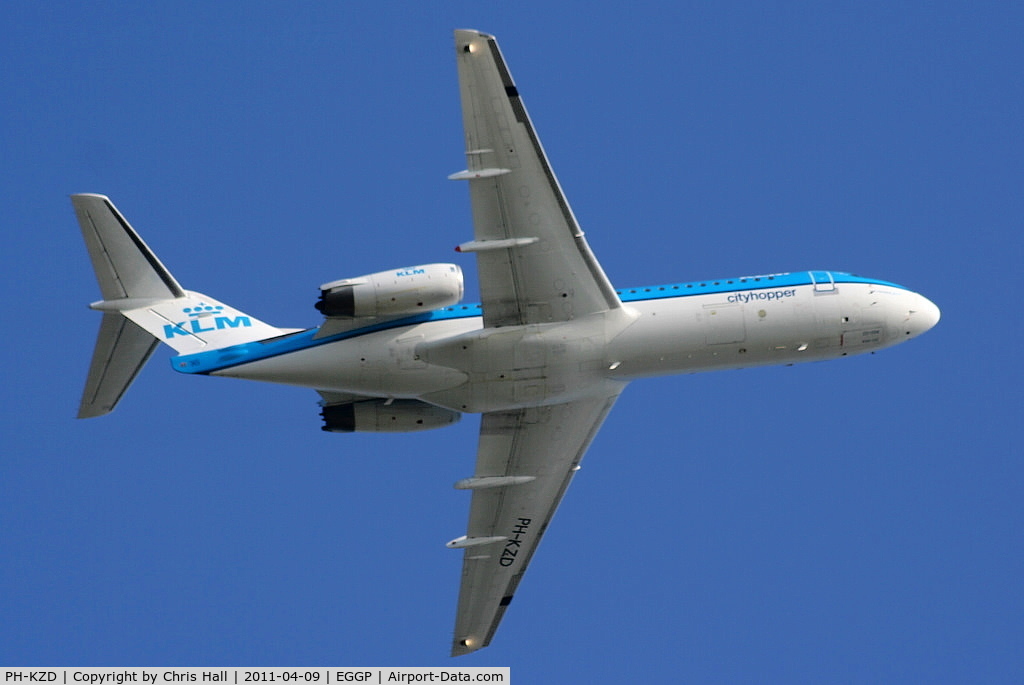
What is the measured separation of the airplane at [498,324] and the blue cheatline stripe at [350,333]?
0.04 metres

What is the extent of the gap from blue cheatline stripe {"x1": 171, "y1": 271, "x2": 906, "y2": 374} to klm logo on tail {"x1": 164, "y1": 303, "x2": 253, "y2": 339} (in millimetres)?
869

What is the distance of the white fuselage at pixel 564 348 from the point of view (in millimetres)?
39188

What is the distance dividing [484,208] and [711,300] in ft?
22.3

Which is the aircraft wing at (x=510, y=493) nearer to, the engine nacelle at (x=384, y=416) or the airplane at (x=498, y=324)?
the airplane at (x=498, y=324)

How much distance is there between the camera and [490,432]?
139 ft

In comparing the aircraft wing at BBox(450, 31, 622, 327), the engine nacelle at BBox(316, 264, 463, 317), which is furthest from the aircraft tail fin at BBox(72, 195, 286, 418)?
the aircraft wing at BBox(450, 31, 622, 327)

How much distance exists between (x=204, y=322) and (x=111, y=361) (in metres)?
2.72

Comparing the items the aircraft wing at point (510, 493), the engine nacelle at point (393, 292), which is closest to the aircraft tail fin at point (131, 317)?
the engine nacelle at point (393, 292)

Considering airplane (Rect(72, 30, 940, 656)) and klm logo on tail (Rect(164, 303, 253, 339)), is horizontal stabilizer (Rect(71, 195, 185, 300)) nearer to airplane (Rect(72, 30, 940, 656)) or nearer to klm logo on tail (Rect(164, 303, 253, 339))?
airplane (Rect(72, 30, 940, 656))

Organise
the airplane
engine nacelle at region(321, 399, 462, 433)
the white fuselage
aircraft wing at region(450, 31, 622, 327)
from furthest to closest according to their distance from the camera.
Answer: engine nacelle at region(321, 399, 462, 433)
the white fuselage
the airplane
aircraft wing at region(450, 31, 622, 327)

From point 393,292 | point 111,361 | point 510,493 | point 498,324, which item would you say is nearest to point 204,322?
point 111,361

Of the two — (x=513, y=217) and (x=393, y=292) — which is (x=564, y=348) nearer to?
(x=513, y=217)

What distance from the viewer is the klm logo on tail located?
40.6 m

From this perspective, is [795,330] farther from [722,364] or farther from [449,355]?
[449,355]
